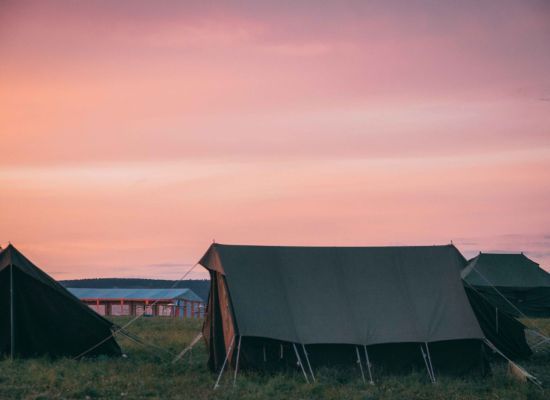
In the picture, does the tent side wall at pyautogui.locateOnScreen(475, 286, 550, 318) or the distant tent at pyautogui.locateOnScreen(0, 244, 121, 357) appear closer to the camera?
the distant tent at pyautogui.locateOnScreen(0, 244, 121, 357)

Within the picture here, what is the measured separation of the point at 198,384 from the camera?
16078 mm

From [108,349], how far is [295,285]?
17.1ft

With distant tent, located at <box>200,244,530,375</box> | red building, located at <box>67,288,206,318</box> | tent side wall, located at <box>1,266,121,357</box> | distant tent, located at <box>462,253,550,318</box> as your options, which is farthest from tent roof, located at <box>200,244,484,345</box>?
red building, located at <box>67,288,206,318</box>

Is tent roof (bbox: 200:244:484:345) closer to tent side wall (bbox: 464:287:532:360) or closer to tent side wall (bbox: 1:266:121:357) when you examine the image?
tent side wall (bbox: 464:287:532:360)

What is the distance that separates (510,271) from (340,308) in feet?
62.5

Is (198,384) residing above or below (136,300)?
below

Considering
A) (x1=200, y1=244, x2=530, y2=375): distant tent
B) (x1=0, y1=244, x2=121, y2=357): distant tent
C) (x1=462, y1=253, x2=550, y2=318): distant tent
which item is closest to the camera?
(x1=200, y1=244, x2=530, y2=375): distant tent

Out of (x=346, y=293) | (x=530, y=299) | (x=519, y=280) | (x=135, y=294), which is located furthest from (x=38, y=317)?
(x=135, y=294)

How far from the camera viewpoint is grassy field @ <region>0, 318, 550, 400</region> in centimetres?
1494

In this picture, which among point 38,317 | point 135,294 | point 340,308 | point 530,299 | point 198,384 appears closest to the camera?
point 198,384

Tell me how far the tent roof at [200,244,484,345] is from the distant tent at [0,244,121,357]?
12.3ft

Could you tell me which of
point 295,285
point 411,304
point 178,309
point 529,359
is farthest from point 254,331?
point 178,309

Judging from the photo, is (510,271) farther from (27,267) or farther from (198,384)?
(27,267)

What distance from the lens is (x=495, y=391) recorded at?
51.7 ft
